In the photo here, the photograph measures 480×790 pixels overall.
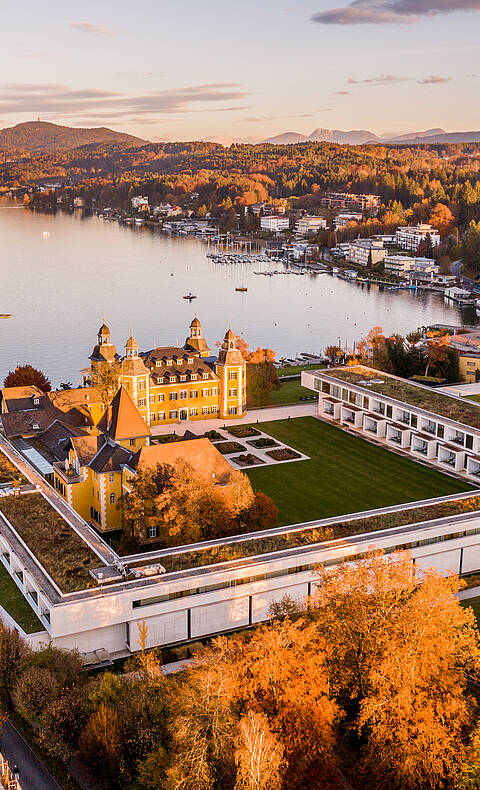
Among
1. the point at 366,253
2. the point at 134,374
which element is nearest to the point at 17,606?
the point at 134,374

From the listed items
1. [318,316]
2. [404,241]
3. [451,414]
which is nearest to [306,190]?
[404,241]

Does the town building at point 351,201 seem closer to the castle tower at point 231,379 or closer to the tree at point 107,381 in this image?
the castle tower at point 231,379

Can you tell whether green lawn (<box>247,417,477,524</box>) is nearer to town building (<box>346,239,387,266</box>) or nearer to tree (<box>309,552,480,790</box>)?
tree (<box>309,552,480,790</box>)

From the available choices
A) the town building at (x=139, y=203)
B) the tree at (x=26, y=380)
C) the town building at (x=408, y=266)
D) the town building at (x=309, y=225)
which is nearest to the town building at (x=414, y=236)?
the town building at (x=408, y=266)

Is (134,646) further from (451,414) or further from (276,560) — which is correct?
(451,414)

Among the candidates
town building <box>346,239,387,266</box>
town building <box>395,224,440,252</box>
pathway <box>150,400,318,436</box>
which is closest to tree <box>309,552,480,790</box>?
pathway <box>150,400,318,436</box>
